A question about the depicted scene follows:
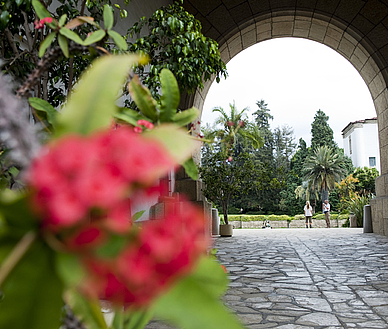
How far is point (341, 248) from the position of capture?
19.6ft

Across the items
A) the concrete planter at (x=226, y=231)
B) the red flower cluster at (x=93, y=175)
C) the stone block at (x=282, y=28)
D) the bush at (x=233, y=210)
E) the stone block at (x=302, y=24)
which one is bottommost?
the concrete planter at (x=226, y=231)

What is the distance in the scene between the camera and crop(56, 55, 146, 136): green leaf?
9.9 inches

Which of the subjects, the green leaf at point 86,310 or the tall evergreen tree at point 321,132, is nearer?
the green leaf at point 86,310

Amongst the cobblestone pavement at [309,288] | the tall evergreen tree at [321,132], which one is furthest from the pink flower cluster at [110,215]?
the tall evergreen tree at [321,132]

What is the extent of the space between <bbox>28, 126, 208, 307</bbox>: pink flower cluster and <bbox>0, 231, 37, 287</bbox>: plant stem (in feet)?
0.04

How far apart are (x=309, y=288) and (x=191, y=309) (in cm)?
343

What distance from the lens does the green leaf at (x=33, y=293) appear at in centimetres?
23

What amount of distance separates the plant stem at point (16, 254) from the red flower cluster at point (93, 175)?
0.08ft

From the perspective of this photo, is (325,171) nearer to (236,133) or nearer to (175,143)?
(236,133)

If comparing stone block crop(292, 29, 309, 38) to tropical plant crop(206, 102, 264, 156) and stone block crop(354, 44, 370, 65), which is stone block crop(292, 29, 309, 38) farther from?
tropical plant crop(206, 102, 264, 156)

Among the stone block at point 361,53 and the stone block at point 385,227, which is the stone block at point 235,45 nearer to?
the stone block at point 361,53

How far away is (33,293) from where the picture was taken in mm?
233

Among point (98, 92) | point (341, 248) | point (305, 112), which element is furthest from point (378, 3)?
point (305, 112)

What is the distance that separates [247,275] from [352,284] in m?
1.11
